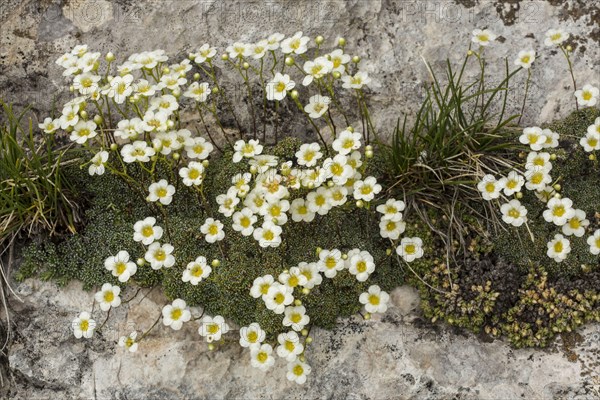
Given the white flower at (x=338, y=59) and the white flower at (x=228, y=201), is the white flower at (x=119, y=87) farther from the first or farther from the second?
the white flower at (x=338, y=59)

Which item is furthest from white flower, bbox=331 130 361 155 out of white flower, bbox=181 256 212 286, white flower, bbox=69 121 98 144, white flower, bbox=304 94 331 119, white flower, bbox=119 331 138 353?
white flower, bbox=119 331 138 353

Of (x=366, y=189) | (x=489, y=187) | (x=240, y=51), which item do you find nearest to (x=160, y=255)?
(x=366, y=189)

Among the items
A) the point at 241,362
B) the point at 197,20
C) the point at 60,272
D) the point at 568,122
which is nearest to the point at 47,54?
the point at 197,20

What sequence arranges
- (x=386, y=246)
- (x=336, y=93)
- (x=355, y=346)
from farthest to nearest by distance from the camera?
(x=336, y=93), (x=386, y=246), (x=355, y=346)

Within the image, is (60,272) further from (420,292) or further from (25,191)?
(420,292)

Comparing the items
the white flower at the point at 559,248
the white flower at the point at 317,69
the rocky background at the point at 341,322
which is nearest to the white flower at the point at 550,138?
the rocky background at the point at 341,322

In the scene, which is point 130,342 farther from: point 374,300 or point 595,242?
point 595,242
